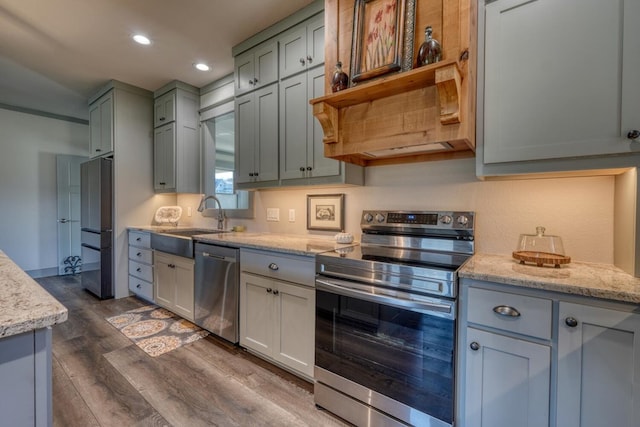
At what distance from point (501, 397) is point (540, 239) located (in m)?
0.76

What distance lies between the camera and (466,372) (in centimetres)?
128

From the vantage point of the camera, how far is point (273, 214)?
9.30 feet

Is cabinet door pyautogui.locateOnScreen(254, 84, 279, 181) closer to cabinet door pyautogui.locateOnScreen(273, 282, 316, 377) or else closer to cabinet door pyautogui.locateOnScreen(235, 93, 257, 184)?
cabinet door pyautogui.locateOnScreen(235, 93, 257, 184)

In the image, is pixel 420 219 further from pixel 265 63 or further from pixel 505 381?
pixel 265 63

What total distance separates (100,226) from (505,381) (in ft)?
13.3

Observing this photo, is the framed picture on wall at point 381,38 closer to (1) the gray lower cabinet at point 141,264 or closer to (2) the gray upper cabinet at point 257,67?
(2) the gray upper cabinet at point 257,67

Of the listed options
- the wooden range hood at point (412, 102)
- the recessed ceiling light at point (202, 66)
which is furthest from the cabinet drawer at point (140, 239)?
the wooden range hood at point (412, 102)

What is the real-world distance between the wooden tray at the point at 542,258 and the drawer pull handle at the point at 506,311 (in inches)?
13.9

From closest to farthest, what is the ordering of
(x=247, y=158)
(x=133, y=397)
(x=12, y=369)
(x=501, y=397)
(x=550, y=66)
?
1. (x=12, y=369)
2. (x=501, y=397)
3. (x=550, y=66)
4. (x=133, y=397)
5. (x=247, y=158)

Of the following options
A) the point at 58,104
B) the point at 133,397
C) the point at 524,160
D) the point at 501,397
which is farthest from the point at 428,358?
the point at 58,104

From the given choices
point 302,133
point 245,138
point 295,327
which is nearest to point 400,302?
point 295,327

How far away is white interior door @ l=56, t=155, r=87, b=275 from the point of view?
15.4 ft

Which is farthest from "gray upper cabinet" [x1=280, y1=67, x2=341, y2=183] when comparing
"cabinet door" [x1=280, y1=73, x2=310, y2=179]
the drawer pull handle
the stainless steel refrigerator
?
the stainless steel refrigerator

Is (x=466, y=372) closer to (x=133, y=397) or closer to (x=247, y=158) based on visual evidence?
(x=133, y=397)
